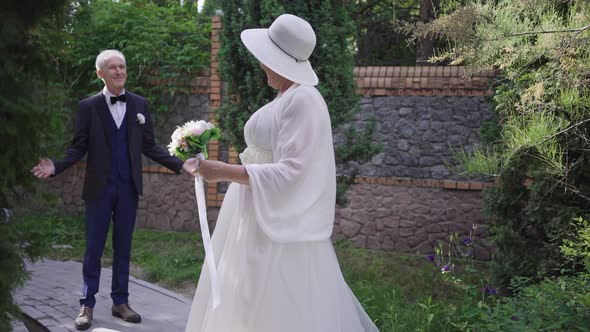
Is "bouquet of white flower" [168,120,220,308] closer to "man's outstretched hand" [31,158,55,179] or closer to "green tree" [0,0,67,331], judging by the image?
"green tree" [0,0,67,331]

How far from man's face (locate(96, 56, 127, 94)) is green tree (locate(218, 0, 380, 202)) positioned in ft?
5.28

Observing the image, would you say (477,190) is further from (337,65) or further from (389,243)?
(337,65)

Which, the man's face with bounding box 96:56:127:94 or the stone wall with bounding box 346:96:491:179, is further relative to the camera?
the stone wall with bounding box 346:96:491:179

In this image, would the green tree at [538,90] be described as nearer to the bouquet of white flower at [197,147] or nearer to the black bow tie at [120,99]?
the bouquet of white flower at [197,147]

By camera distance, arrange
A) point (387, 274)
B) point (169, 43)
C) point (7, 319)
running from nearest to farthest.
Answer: point (7, 319) → point (387, 274) → point (169, 43)

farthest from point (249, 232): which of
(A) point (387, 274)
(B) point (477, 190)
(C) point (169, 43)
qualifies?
(C) point (169, 43)

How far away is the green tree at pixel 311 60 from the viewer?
6.19m

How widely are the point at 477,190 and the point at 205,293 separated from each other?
216 inches

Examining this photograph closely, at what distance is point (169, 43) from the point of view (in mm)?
10195

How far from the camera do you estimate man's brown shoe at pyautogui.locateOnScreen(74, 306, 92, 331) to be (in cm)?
487

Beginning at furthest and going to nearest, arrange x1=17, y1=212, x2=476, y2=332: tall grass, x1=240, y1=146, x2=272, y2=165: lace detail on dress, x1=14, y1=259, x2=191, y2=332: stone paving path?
1. x1=14, y1=259, x2=191, y2=332: stone paving path
2. x1=17, y1=212, x2=476, y2=332: tall grass
3. x1=240, y1=146, x2=272, y2=165: lace detail on dress

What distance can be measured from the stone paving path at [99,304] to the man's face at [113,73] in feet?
5.19

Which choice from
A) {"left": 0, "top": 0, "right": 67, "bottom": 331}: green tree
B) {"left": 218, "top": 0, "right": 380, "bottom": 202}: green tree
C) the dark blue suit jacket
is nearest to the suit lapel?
the dark blue suit jacket

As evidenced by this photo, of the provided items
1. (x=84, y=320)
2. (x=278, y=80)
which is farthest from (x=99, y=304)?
(x=278, y=80)
